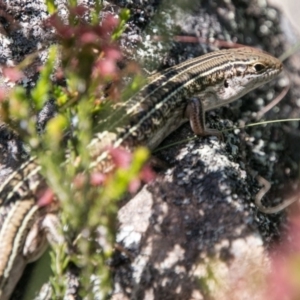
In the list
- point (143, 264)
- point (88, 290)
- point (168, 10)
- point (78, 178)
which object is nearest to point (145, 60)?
point (168, 10)

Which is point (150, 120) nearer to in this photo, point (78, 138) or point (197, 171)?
point (197, 171)

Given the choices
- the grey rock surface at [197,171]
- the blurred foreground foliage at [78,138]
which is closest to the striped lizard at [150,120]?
the grey rock surface at [197,171]

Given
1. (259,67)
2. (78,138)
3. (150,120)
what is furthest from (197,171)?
(78,138)

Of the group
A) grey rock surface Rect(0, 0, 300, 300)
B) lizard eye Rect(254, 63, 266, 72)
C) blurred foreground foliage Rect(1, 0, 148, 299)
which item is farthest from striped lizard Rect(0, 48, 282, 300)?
blurred foreground foliage Rect(1, 0, 148, 299)

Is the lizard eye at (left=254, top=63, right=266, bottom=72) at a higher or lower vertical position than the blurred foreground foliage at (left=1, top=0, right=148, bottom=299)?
lower

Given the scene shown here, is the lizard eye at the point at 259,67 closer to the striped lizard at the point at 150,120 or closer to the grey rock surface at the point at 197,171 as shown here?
the striped lizard at the point at 150,120

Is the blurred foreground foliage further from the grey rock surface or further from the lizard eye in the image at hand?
the lizard eye

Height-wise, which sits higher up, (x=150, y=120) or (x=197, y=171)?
(x=150, y=120)

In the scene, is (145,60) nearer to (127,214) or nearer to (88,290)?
(127,214)
